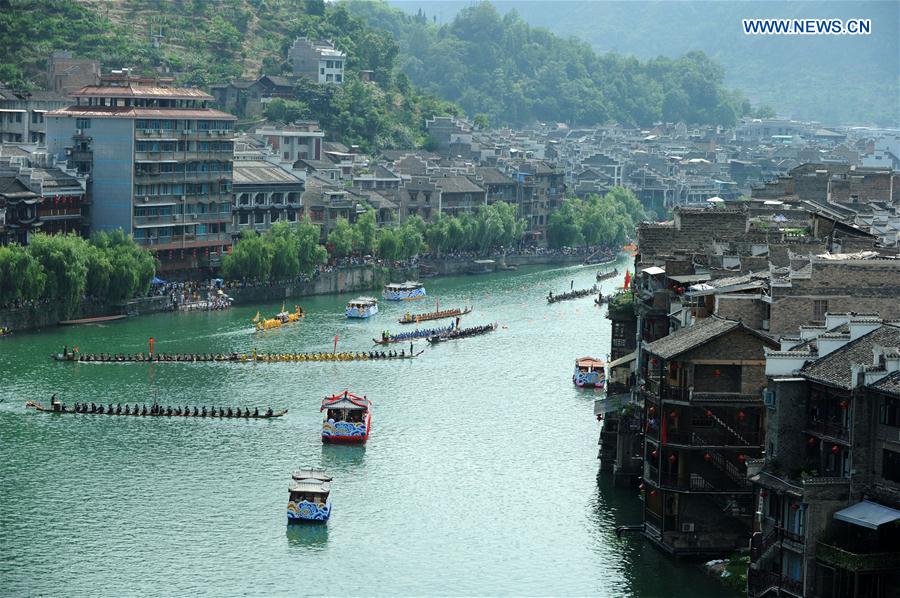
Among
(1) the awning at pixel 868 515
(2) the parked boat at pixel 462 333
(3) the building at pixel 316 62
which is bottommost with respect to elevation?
(2) the parked boat at pixel 462 333

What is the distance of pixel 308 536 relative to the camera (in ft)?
188

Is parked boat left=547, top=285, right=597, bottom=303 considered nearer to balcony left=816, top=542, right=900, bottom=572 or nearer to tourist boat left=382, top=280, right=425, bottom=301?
tourist boat left=382, top=280, right=425, bottom=301

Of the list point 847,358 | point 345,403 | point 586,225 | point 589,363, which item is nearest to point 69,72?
point 586,225

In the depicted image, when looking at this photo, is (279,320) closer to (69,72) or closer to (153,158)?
(153,158)

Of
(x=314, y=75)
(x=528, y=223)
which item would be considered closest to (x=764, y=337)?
(x=528, y=223)

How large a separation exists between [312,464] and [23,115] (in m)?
77.9

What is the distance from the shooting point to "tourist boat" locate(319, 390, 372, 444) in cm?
7156

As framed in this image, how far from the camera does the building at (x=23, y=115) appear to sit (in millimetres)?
137250

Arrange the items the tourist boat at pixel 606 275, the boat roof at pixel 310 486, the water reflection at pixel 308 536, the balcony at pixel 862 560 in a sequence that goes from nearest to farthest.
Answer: the balcony at pixel 862 560, the water reflection at pixel 308 536, the boat roof at pixel 310 486, the tourist boat at pixel 606 275

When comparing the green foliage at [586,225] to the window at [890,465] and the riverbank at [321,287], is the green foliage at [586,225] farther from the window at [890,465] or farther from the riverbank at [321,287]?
the window at [890,465]

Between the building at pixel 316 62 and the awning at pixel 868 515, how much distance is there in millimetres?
153649

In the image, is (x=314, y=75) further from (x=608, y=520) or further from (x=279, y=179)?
(x=608, y=520)

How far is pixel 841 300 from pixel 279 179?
8785cm

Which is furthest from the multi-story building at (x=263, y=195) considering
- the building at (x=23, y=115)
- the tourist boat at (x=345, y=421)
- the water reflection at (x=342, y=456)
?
the water reflection at (x=342, y=456)
